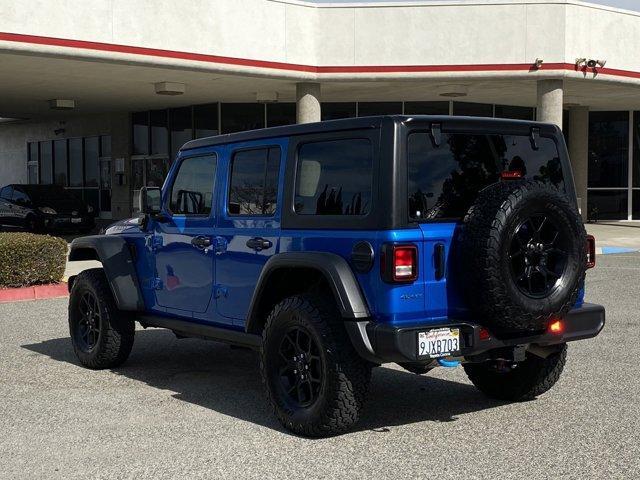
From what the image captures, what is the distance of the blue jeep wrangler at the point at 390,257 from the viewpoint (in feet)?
16.6

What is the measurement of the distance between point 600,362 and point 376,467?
3.44 meters

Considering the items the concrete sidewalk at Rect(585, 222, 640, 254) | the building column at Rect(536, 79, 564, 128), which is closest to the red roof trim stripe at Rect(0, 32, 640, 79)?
the building column at Rect(536, 79, 564, 128)

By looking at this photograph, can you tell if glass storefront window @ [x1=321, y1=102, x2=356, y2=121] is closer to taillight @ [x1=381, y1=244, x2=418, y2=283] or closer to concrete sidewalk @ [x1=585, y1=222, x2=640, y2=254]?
concrete sidewalk @ [x1=585, y1=222, x2=640, y2=254]

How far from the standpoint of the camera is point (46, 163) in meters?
35.8

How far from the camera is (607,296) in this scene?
38.8ft

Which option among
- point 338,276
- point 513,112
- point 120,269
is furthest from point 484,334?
point 513,112

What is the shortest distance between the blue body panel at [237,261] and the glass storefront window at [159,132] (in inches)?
845

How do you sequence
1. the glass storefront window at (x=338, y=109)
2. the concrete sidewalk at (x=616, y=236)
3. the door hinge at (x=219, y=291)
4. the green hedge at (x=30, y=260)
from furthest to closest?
1. the glass storefront window at (x=338, y=109)
2. the concrete sidewalk at (x=616, y=236)
3. the green hedge at (x=30, y=260)
4. the door hinge at (x=219, y=291)

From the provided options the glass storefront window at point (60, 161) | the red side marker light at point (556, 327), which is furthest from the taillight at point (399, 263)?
the glass storefront window at point (60, 161)

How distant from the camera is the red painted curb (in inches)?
468

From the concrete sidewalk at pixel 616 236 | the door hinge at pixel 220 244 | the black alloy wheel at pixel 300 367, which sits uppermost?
the door hinge at pixel 220 244

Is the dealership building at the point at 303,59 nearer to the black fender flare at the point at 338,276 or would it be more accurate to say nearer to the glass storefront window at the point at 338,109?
the glass storefront window at the point at 338,109

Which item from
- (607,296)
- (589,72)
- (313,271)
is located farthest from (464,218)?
(589,72)

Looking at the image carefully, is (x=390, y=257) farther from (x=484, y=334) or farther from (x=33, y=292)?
(x=33, y=292)
